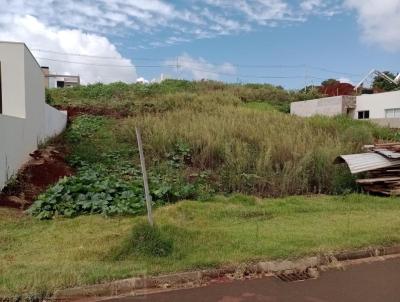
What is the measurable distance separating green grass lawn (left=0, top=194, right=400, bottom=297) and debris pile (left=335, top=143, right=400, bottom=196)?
141 cm

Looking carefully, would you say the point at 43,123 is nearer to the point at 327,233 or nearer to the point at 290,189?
the point at 290,189

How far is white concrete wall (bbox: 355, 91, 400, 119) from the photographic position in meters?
28.5

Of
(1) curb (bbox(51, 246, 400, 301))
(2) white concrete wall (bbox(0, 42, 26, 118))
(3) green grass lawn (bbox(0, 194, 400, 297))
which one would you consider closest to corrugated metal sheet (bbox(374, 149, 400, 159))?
(3) green grass lawn (bbox(0, 194, 400, 297))

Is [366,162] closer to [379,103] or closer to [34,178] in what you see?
[34,178]

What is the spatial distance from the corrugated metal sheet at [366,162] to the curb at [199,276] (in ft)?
14.6

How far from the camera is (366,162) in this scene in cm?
1045

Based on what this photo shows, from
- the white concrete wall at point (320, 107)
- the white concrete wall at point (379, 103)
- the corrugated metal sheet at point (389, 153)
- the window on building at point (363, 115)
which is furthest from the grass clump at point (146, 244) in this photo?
the window on building at point (363, 115)

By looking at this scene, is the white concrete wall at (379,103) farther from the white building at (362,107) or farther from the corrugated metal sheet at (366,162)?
the corrugated metal sheet at (366,162)

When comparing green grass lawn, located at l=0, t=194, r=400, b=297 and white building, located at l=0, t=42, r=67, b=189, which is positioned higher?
white building, located at l=0, t=42, r=67, b=189

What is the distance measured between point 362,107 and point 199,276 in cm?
2973

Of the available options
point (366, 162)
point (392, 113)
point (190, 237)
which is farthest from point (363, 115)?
point (190, 237)

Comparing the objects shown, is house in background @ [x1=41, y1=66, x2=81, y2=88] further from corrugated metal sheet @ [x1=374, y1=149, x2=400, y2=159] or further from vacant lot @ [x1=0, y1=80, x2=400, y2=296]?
corrugated metal sheet @ [x1=374, y1=149, x2=400, y2=159]

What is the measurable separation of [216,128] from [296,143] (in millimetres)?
2978

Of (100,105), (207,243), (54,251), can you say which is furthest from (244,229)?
(100,105)
